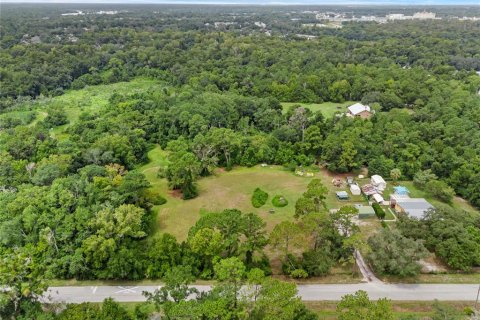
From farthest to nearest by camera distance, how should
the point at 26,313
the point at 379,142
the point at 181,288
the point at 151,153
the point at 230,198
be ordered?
the point at 151,153 → the point at 379,142 → the point at 230,198 → the point at 181,288 → the point at 26,313

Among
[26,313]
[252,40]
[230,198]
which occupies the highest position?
[252,40]

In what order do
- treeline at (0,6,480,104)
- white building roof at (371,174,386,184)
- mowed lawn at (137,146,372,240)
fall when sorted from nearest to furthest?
mowed lawn at (137,146,372,240)
white building roof at (371,174,386,184)
treeline at (0,6,480,104)

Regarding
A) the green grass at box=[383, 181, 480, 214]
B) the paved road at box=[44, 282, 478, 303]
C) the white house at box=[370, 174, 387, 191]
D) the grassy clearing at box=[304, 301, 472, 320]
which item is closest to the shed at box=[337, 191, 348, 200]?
the white house at box=[370, 174, 387, 191]

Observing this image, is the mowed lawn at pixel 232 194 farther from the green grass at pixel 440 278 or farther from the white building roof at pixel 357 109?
the white building roof at pixel 357 109

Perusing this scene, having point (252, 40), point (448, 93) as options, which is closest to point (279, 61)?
point (252, 40)

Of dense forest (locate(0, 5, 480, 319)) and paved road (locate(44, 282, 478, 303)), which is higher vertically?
dense forest (locate(0, 5, 480, 319))

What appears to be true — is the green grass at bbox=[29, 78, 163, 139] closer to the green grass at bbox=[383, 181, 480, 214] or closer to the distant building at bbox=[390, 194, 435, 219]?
the green grass at bbox=[383, 181, 480, 214]

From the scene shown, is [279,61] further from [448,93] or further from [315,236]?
[315,236]
